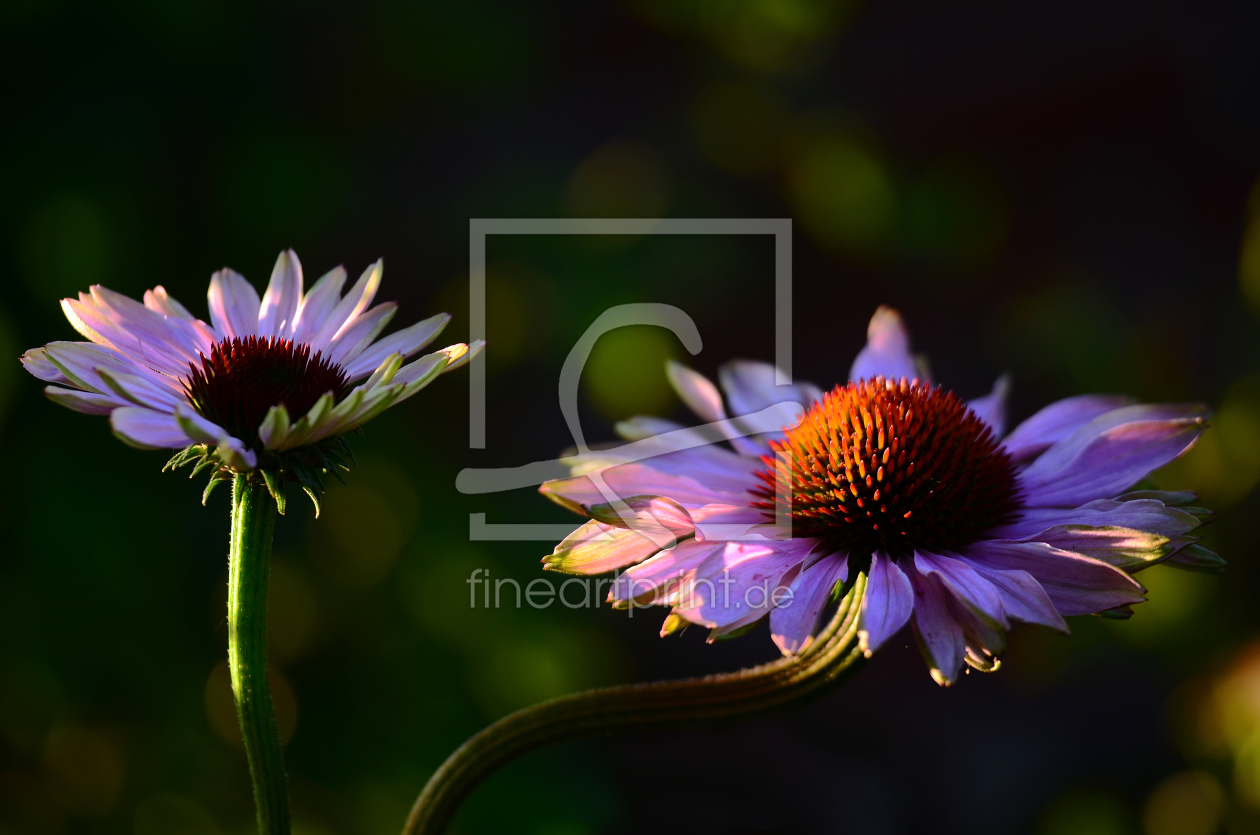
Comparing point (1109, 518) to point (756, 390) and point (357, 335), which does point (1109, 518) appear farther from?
point (357, 335)

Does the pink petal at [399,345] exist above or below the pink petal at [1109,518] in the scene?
above

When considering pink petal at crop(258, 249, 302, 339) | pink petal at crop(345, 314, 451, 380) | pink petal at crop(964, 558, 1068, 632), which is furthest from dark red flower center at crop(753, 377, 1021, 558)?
pink petal at crop(258, 249, 302, 339)

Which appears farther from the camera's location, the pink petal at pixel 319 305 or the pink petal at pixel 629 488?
the pink petal at pixel 319 305

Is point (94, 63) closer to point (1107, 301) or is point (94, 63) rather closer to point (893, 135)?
point (893, 135)

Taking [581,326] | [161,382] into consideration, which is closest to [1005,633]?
[161,382]

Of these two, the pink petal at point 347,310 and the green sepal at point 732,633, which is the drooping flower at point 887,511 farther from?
the pink petal at point 347,310

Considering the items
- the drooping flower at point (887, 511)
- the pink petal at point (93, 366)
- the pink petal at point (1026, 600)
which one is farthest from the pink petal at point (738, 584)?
the pink petal at point (93, 366)

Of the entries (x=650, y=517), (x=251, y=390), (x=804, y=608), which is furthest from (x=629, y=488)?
(x=251, y=390)
